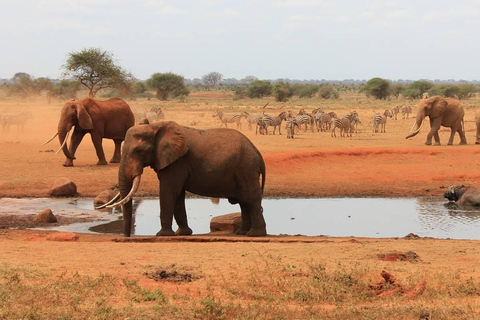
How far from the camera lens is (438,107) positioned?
1172 inches

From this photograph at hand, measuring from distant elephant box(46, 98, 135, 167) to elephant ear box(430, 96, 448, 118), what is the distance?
1276 centimetres

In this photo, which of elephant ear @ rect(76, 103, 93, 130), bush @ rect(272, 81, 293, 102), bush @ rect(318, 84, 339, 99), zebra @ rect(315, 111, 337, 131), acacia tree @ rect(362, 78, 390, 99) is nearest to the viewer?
elephant ear @ rect(76, 103, 93, 130)

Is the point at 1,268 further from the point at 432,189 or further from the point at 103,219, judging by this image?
the point at 432,189

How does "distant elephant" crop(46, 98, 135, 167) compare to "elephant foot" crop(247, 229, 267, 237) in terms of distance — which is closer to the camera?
"elephant foot" crop(247, 229, 267, 237)

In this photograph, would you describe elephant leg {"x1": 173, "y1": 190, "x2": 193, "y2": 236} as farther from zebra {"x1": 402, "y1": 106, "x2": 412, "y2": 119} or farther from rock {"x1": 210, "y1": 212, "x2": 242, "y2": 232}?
zebra {"x1": 402, "y1": 106, "x2": 412, "y2": 119}

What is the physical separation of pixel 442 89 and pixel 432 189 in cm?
5801

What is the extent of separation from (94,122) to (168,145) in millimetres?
9996

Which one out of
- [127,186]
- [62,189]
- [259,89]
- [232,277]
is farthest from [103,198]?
[259,89]

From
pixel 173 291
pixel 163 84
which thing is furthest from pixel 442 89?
pixel 173 291

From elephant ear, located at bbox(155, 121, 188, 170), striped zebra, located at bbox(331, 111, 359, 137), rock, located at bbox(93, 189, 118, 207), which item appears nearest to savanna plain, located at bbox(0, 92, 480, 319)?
elephant ear, located at bbox(155, 121, 188, 170)

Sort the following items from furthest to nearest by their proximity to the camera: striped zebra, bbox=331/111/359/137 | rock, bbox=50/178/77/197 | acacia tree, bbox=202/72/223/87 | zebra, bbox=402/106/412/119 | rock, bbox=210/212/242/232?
acacia tree, bbox=202/72/223/87, zebra, bbox=402/106/412/119, striped zebra, bbox=331/111/359/137, rock, bbox=50/178/77/197, rock, bbox=210/212/242/232

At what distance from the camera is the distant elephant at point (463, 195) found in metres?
17.4

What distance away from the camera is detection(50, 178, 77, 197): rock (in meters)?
18.2

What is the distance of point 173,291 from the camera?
8.55 metres
